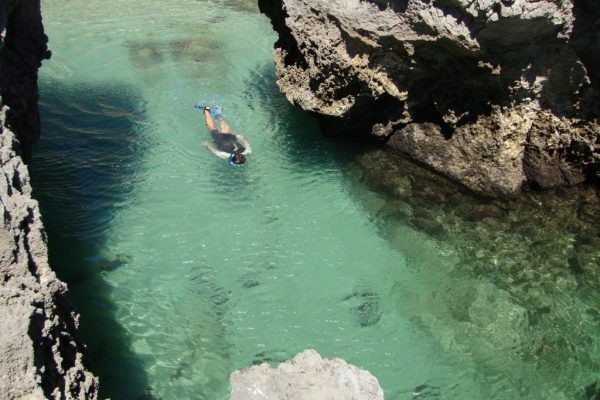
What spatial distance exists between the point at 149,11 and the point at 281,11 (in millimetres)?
6152

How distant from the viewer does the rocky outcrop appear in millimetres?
3279

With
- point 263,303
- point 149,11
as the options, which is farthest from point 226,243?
point 149,11

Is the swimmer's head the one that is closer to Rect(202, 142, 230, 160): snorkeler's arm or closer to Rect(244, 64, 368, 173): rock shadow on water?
Rect(202, 142, 230, 160): snorkeler's arm

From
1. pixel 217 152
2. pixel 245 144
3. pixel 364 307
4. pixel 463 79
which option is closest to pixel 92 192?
pixel 217 152

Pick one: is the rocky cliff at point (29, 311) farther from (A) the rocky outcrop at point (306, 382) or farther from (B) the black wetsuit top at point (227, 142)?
(B) the black wetsuit top at point (227, 142)

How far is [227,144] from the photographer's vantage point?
8.52 metres

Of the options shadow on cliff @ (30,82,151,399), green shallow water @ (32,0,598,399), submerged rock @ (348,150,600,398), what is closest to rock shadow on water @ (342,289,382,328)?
green shallow water @ (32,0,598,399)

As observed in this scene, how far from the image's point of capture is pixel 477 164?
8.06 meters

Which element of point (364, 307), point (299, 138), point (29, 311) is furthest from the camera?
point (299, 138)

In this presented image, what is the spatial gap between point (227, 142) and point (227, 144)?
0.05m

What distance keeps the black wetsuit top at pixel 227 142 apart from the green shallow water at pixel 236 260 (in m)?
0.25

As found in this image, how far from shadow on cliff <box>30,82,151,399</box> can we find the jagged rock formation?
2.87 m

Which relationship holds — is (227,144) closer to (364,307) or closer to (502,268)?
(364,307)

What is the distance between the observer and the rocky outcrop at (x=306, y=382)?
3279 millimetres
